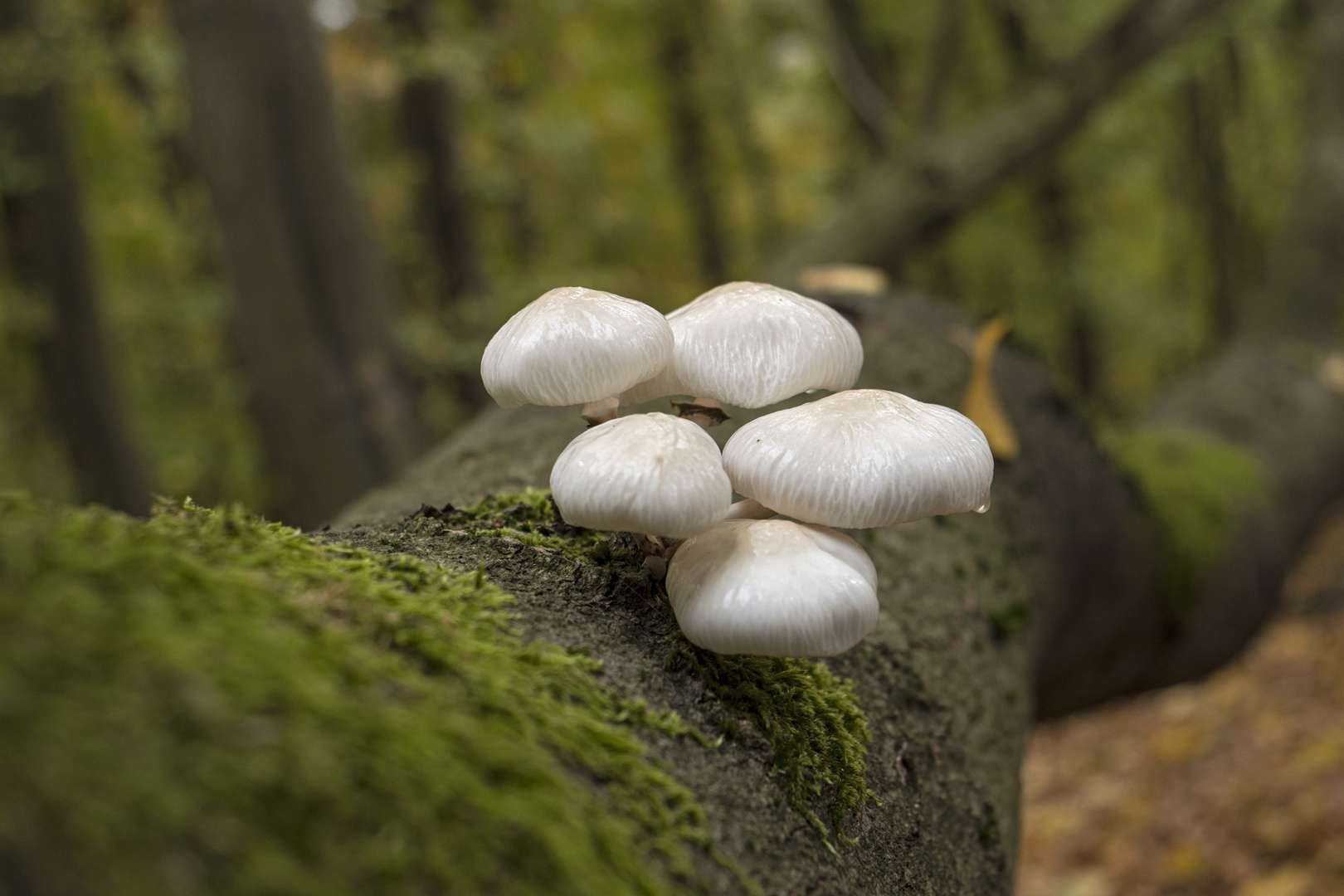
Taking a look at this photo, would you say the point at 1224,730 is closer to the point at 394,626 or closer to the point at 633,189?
the point at 394,626

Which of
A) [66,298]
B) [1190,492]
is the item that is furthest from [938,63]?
[66,298]

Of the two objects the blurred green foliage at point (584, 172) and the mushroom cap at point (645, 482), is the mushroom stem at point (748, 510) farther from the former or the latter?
the blurred green foliage at point (584, 172)

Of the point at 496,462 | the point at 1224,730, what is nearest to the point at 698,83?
the point at 1224,730

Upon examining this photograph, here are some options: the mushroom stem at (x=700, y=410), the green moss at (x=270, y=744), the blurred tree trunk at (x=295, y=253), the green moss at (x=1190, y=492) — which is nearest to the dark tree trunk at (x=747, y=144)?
the blurred tree trunk at (x=295, y=253)

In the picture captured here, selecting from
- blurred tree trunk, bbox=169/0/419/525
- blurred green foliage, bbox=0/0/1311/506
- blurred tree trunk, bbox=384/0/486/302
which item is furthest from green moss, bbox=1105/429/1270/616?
blurred tree trunk, bbox=384/0/486/302

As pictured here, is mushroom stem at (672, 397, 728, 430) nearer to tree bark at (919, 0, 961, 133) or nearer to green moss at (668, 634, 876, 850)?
green moss at (668, 634, 876, 850)

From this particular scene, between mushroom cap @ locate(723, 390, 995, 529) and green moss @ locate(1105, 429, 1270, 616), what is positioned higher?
mushroom cap @ locate(723, 390, 995, 529)
